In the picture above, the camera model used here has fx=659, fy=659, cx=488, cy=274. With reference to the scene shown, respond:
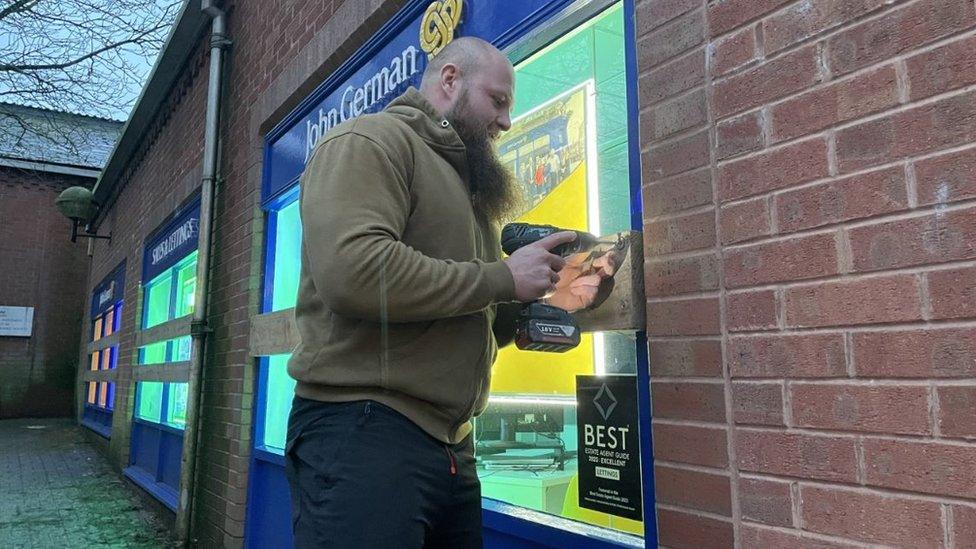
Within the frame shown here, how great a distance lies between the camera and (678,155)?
1.71 m

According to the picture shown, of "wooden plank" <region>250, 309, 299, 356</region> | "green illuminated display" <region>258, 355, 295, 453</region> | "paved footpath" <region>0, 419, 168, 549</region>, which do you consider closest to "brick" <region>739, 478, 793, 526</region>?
"wooden plank" <region>250, 309, 299, 356</region>

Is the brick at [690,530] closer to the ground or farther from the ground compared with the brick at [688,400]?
closer to the ground

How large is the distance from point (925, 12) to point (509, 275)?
952 millimetres

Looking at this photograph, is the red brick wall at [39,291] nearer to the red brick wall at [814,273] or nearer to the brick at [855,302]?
the red brick wall at [814,273]

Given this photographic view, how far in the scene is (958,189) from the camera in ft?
3.84

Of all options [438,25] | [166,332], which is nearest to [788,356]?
[438,25]

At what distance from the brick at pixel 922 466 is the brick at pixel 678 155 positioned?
0.75 m

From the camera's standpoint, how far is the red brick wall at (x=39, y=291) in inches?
656

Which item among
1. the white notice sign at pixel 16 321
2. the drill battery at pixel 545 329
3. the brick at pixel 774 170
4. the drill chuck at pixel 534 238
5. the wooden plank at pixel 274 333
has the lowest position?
the drill battery at pixel 545 329

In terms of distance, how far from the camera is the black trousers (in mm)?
1388

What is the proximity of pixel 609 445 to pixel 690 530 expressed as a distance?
55 centimetres

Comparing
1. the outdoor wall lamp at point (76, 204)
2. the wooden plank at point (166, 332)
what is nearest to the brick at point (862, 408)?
the wooden plank at point (166, 332)

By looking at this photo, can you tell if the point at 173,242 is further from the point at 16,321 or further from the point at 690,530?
the point at 16,321

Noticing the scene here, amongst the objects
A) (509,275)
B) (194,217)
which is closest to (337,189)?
(509,275)
